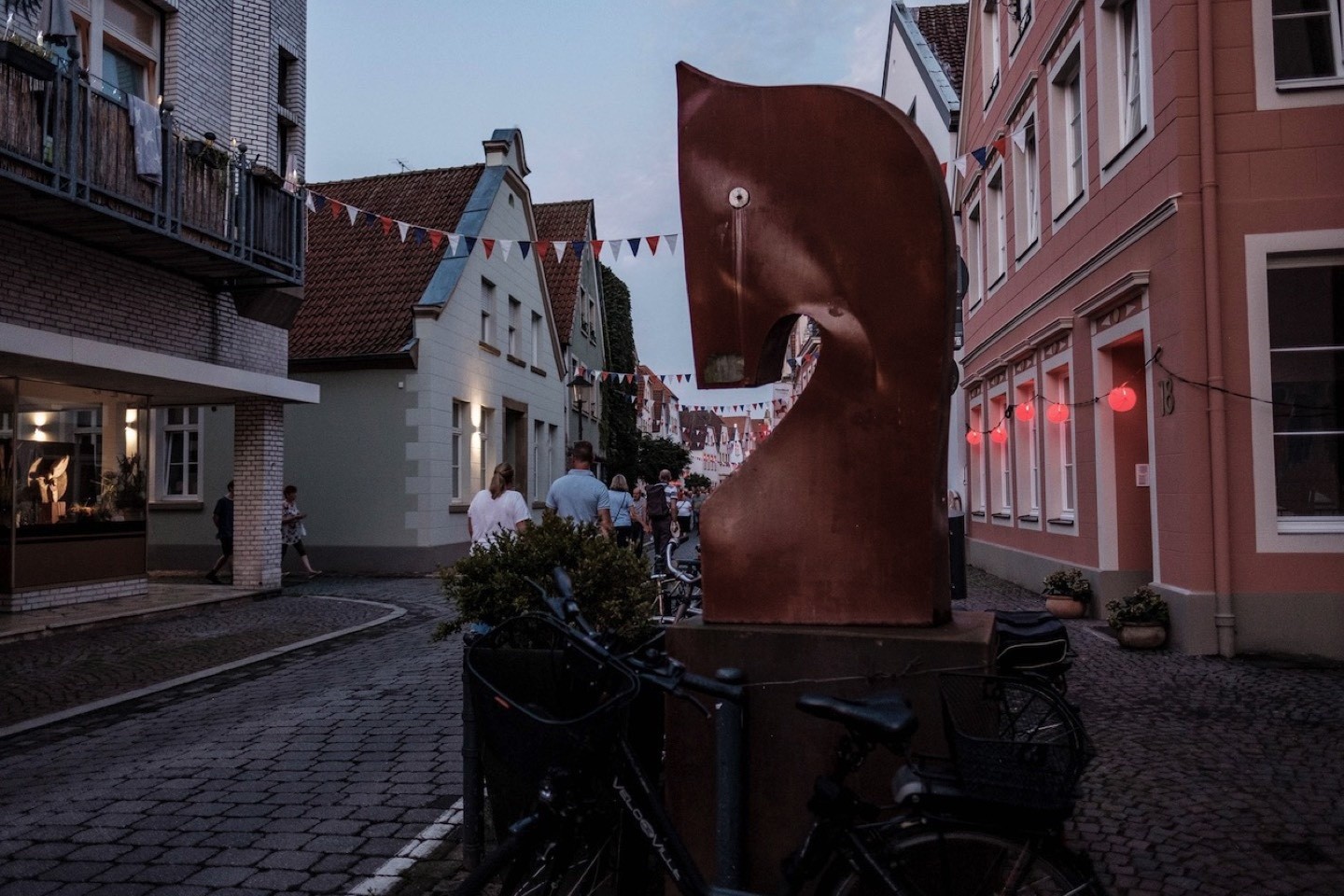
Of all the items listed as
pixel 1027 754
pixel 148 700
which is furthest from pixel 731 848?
pixel 148 700

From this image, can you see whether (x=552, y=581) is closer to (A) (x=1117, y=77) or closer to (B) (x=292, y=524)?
(A) (x=1117, y=77)

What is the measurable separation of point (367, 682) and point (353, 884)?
173 inches

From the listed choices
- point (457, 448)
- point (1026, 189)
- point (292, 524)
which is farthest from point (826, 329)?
point (457, 448)

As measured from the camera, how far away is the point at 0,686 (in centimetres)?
804

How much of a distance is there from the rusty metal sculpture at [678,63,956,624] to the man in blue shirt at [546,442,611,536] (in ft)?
19.1

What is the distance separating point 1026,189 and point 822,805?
1396 cm

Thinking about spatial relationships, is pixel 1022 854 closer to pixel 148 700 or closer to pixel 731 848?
pixel 731 848

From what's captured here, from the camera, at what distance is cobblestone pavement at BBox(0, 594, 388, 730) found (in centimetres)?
787

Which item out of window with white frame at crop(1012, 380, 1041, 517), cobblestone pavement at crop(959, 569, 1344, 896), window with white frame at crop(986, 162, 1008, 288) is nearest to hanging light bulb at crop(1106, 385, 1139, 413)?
cobblestone pavement at crop(959, 569, 1344, 896)

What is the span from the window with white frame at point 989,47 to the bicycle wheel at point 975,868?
16.2 meters

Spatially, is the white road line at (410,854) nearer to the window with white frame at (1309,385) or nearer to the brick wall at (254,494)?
the window with white frame at (1309,385)

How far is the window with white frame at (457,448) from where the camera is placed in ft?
67.4

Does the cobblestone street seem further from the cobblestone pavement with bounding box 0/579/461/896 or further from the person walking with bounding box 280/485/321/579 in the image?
the person walking with bounding box 280/485/321/579

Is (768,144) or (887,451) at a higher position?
(768,144)
